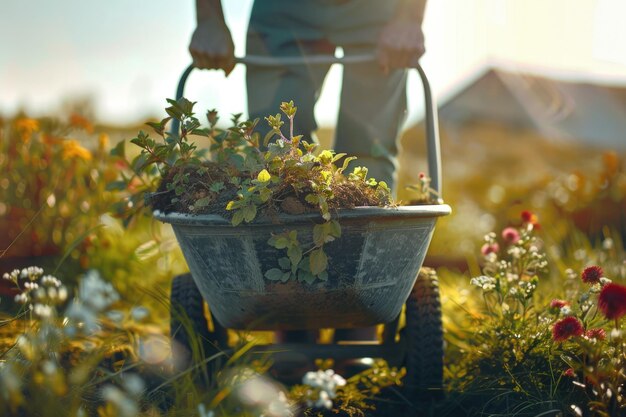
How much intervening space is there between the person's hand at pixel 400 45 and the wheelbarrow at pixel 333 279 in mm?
141

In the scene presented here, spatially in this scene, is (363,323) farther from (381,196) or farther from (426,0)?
(426,0)

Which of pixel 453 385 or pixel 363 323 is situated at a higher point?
pixel 363 323

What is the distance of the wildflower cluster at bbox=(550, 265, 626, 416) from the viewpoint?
1551 mm

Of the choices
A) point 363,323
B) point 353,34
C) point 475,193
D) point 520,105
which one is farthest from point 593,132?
point 363,323

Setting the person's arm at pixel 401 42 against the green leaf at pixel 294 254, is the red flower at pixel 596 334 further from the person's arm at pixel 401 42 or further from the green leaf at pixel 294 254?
the person's arm at pixel 401 42

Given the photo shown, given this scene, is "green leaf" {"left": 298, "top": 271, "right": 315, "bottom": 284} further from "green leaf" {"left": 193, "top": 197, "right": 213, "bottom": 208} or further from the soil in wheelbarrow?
"green leaf" {"left": 193, "top": 197, "right": 213, "bottom": 208}

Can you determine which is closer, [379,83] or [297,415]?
[297,415]

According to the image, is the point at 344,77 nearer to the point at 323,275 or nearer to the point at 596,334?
the point at 323,275

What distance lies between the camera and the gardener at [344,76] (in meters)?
2.38

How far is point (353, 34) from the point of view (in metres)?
2.51

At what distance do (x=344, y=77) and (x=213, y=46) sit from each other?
0.53 meters

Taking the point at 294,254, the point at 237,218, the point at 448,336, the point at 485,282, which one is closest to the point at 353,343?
the point at 485,282

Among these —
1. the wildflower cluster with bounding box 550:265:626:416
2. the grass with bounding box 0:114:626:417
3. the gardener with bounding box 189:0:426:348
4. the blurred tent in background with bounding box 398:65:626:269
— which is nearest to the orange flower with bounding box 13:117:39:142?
the grass with bounding box 0:114:626:417

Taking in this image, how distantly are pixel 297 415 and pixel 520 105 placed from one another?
28.3ft
